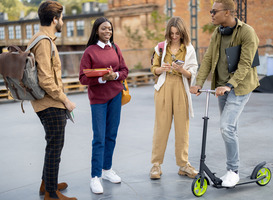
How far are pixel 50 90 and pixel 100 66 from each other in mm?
782

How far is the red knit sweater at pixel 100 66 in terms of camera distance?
3.83 m

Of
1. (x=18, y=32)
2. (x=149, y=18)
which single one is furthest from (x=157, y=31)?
(x=18, y=32)

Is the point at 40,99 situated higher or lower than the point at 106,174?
higher

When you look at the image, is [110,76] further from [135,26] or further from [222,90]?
[135,26]

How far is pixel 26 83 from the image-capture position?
3.17 meters

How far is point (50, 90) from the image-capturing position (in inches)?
126

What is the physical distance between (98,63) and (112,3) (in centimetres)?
2720

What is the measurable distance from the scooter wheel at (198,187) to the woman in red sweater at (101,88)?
3.09ft

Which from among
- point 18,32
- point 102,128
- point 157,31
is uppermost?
point 102,128

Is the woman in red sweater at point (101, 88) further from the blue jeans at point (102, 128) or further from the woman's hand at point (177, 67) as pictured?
the woman's hand at point (177, 67)

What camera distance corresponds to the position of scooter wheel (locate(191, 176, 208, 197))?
11.7 ft

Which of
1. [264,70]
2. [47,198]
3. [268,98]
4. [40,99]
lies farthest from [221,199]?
[264,70]

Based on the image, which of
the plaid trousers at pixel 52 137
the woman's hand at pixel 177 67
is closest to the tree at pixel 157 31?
the woman's hand at pixel 177 67

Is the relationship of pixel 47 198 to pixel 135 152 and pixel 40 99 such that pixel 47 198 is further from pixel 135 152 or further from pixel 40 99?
pixel 135 152
